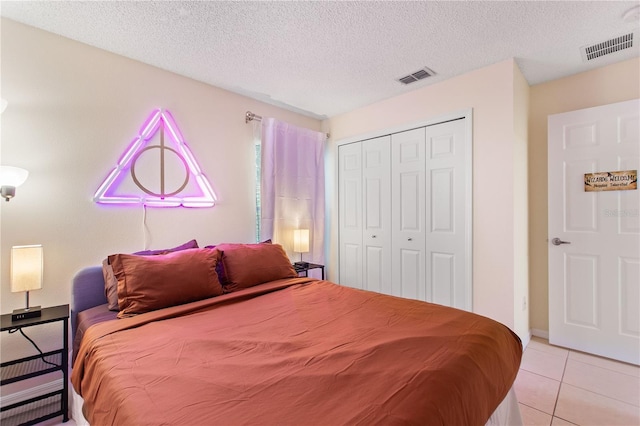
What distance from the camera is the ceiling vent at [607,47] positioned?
215cm

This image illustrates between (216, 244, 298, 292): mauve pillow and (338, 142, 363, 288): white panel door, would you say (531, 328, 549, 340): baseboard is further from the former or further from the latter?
(216, 244, 298, 292): mauve pillow

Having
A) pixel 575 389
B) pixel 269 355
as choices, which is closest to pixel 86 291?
pixel 269 355

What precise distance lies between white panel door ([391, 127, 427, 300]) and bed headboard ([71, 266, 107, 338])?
8.94ft

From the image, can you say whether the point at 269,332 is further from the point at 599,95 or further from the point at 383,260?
the point at 599,95

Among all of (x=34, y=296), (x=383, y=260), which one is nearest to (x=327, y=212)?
(x=383, y=260)

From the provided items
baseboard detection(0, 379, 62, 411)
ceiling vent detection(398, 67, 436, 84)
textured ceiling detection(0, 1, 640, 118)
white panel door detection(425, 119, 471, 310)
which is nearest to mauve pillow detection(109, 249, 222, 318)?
baseboard detection(0, 379, 62, 411)

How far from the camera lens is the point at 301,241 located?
3363 millimetres

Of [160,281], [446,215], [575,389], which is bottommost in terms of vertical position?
[575,389]

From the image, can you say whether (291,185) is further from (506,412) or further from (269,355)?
(506,412)

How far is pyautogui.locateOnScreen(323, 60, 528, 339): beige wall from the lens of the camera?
8.02 ft

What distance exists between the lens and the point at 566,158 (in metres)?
2.62

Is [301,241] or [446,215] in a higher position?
[446,215]

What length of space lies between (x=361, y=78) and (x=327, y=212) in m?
1.80

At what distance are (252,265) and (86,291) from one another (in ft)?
3.73
